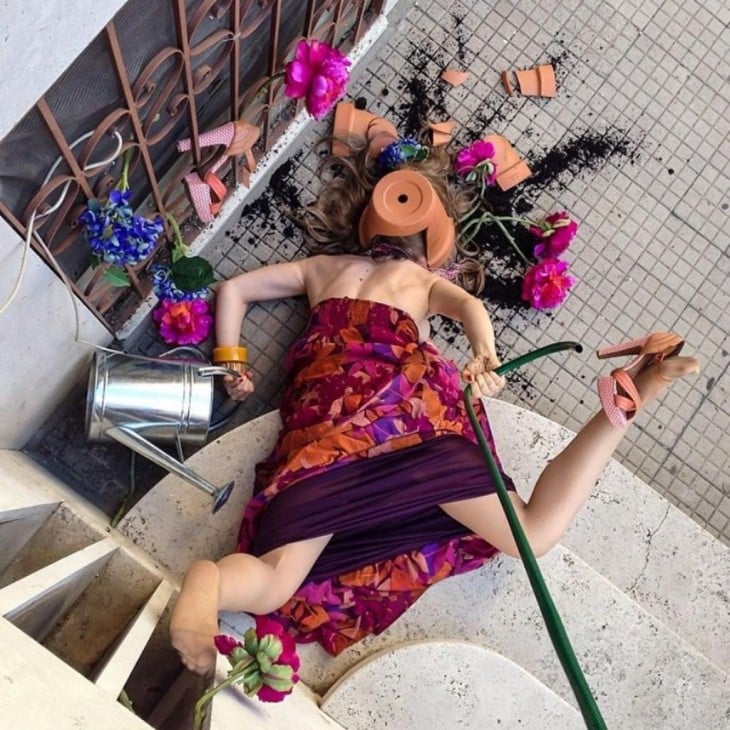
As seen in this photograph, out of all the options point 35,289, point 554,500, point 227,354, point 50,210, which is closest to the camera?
point 50,210

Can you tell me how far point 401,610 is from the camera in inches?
46.9

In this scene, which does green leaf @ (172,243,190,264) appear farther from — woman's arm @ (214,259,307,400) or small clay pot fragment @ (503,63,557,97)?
small clay pot fragment @ (503,63,557,97)

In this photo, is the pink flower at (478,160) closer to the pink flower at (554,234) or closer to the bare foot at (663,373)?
the pink flower at (554,234)

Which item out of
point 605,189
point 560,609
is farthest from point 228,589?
point 605,189

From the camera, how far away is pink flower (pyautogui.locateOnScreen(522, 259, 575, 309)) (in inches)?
56.6

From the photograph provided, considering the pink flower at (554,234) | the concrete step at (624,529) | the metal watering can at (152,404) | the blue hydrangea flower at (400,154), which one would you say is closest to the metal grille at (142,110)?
the metal watering can at (152,404)

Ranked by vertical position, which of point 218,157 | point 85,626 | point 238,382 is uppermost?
point 218,157

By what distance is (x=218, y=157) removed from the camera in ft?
3.88

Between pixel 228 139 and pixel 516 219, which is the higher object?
pixel 516 219

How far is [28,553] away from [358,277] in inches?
25.6

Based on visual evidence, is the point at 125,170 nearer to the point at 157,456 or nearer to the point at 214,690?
the point at 157,456

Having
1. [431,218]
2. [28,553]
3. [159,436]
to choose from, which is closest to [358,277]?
[431,218]

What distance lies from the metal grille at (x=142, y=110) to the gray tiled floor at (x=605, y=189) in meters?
0.23

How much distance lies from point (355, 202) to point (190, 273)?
1.06ft
